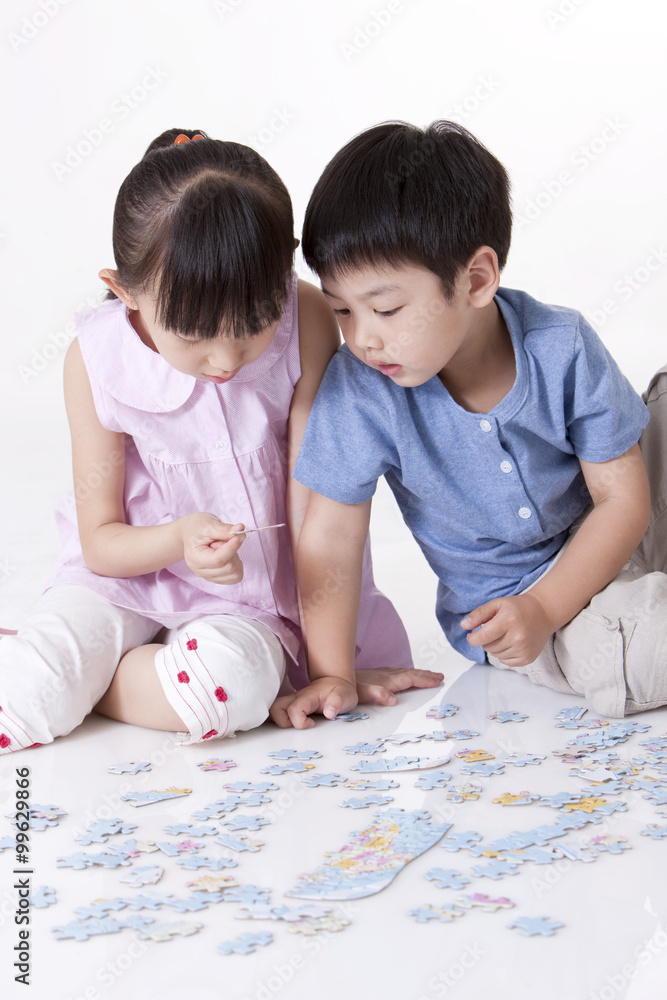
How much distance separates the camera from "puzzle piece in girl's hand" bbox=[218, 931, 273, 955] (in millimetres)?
1036

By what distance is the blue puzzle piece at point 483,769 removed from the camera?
146 cm

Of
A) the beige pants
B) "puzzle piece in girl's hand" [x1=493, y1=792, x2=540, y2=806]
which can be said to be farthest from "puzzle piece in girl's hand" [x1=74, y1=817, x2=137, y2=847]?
the beige pants

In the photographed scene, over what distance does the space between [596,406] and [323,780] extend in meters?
0.80

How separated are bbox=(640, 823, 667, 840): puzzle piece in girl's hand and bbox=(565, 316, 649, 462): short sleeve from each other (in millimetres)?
722

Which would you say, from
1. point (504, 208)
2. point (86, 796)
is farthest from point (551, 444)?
point (86, 796)

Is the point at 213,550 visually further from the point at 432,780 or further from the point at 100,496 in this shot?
the point at 432,780

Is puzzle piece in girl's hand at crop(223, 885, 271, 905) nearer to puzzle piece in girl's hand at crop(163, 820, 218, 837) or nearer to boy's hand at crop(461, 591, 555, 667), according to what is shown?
puzzle piece in girl's hand at crop(163, 820, 218, 837)

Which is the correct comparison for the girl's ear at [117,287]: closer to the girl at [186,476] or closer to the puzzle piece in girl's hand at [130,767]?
the girl at [186,476]

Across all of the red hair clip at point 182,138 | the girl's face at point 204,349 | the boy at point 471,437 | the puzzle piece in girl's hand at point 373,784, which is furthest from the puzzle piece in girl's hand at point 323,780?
the red hair clip at point 182,138

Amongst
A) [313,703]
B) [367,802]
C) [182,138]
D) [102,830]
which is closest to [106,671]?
[313,703]

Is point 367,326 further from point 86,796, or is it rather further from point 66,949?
point 66,949

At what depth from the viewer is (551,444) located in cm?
181

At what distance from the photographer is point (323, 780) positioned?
1.45 metres

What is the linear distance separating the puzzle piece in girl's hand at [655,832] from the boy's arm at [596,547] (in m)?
0.47
